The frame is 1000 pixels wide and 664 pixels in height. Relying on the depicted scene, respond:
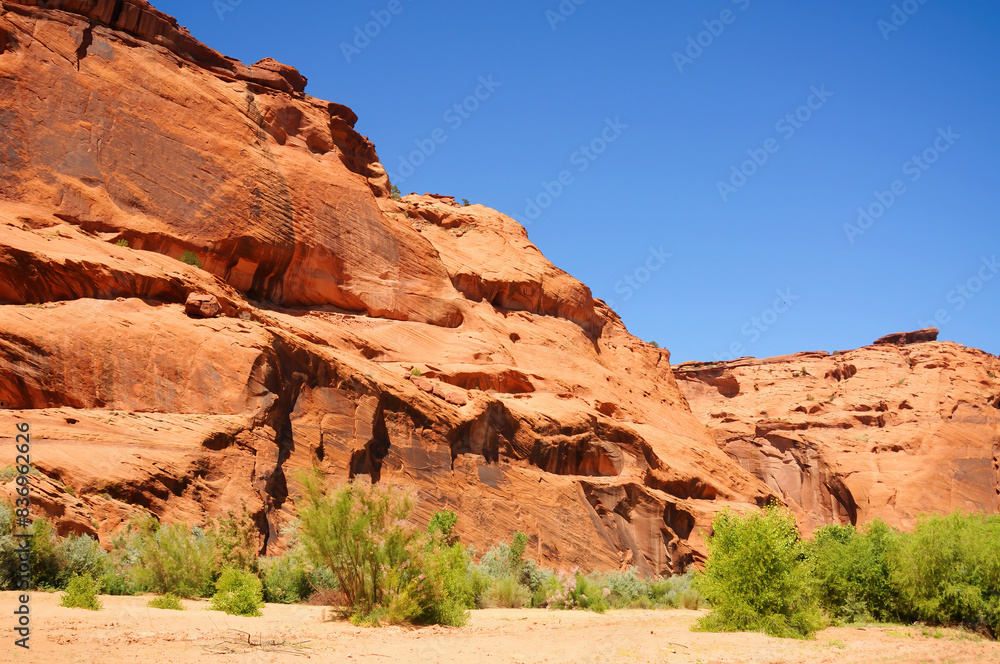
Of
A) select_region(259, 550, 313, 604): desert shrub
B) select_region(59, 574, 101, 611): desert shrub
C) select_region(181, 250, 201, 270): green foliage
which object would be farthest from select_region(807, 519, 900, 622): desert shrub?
select_region(181, 250, 201, 270): green foliage

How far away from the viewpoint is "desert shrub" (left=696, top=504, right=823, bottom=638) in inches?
632

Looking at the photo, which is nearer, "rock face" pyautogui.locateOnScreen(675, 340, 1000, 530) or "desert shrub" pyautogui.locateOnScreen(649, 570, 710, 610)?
"desert shrub" pyautogui.locateOnScreen(649, 570, 710, 610)

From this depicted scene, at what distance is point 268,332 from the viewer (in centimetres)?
2388

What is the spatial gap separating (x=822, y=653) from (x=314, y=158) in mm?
26912

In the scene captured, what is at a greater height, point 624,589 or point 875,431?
point 875,431

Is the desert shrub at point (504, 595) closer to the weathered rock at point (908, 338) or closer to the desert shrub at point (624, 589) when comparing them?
the desert shrub at point (624, 589)

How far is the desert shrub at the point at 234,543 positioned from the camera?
1702cm

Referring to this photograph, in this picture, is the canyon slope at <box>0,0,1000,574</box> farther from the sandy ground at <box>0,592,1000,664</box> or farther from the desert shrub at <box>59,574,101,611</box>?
the sandy ground at <box>0,592,1000,664</box>

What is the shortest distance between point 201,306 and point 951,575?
2003 centimetres

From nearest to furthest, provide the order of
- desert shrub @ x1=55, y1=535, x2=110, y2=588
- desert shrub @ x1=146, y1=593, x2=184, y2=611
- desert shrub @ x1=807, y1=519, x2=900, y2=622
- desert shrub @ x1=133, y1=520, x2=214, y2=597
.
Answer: desert shrub @ x1=146, y1=593, x2=184, y2=611 < desert shrub @ x1=55, y1=535, x2=110, y2=588 < desert shrub @ x1=133, y1=520, x2=214, y2=597 < desert shrub @ x1=807, y1=519, x2=900, y2=622

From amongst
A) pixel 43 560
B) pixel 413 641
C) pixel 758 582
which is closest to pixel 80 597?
pixel 43 560

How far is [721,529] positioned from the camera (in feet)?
55.1

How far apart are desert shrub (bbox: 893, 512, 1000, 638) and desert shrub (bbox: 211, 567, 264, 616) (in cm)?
1392

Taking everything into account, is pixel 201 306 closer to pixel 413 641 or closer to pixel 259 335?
pixel 259 335
